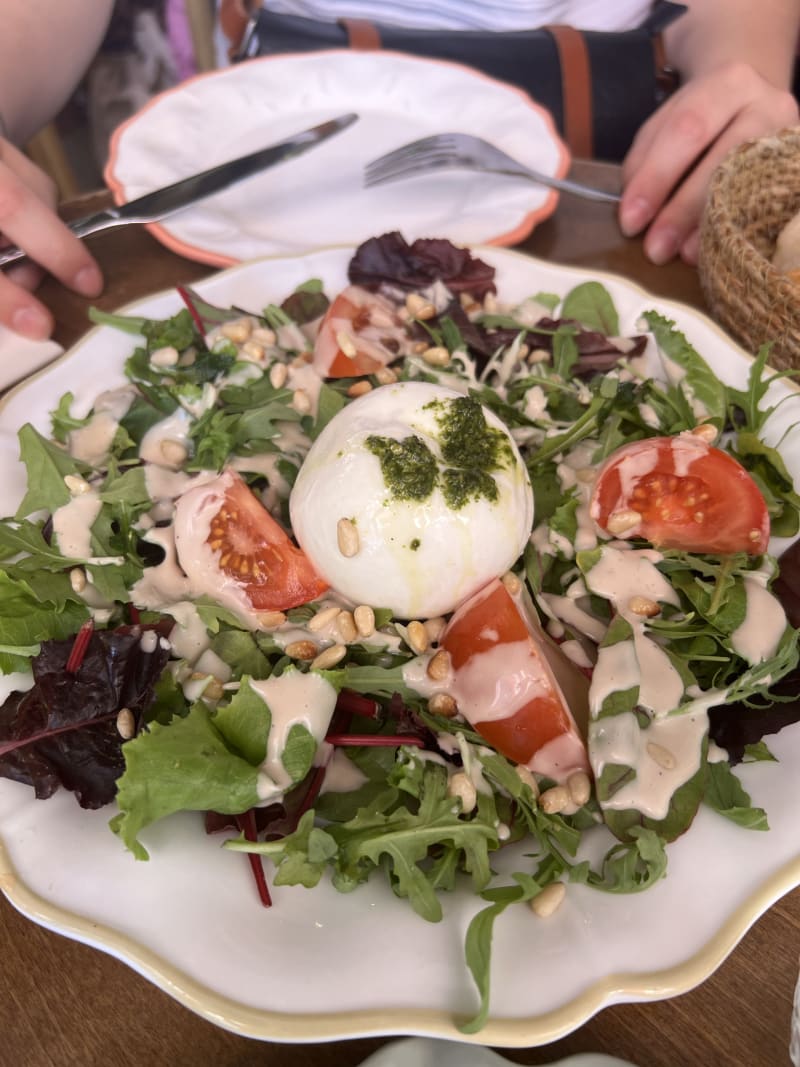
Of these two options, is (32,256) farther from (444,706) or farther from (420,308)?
(444,706)

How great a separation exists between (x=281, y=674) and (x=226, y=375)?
2.75 feet

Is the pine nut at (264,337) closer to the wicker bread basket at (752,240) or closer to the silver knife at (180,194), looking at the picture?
the silver knife at (180,194)

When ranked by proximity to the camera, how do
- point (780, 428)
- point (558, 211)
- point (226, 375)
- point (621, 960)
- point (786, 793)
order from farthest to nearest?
point (558, 211), point (226, 375), point (780, 428), point (786, 793), point (621, 960)

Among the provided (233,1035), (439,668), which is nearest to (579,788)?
(439,668)

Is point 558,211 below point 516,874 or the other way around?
the other way around

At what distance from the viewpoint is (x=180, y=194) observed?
2.23 m

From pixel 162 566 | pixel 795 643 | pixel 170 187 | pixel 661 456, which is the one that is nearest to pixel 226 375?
pixel 162 566

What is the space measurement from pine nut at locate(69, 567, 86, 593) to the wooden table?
1.77 ft

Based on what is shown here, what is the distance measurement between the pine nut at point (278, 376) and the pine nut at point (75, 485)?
47 cm

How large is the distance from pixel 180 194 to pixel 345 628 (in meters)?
1.55

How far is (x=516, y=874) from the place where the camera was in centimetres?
108

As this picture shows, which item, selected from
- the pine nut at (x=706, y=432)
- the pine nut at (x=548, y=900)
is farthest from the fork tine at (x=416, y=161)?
the pine nut at (x=548, y=900)

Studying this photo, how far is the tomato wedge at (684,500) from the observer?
1394 millimetres

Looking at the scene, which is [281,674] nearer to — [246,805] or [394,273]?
[246,805]
